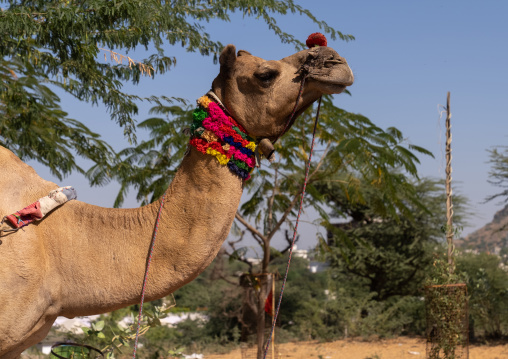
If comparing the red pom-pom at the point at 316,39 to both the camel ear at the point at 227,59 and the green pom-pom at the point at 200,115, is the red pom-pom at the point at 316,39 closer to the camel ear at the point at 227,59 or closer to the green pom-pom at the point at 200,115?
the camel ear at the point at 227,59

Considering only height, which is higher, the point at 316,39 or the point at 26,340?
the point at 316,39

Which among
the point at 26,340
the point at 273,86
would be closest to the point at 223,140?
the point at 273,86

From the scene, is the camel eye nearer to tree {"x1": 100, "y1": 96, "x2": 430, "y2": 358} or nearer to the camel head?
the camel head

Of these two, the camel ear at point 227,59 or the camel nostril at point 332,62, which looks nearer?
the camel nostril at point 332,62

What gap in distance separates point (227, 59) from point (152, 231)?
922mm

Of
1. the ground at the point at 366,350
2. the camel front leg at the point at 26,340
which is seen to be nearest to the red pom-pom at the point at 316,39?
the camel front leg at the point at 26,340

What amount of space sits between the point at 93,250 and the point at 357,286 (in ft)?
64.4

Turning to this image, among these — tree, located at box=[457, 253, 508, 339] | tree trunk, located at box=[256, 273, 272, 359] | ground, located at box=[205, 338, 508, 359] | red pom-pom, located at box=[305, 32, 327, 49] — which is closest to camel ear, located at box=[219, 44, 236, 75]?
red pom-pom, located at box=[305, 32, 327, 49]

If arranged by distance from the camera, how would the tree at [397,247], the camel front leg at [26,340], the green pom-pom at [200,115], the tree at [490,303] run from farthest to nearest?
the tree at [397,247] < the tree at [490,303] < the green pom-pom at [200,115] < the camel front leg at [26,340]

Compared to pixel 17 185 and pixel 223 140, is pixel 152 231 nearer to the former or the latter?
pixel 223 140

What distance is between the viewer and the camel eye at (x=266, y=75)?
2.70 meters

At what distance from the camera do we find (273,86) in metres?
2.70

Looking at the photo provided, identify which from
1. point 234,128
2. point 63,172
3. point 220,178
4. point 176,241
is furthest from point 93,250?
point 63,172

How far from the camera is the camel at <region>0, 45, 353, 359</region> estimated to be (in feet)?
8.45
